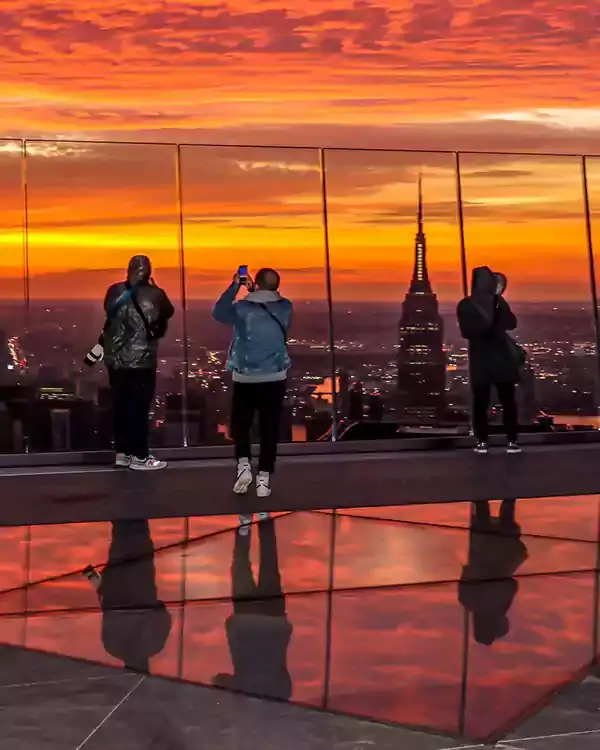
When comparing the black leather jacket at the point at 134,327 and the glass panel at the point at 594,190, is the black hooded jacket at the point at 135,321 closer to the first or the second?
the black leather jacket at the point at 134,327

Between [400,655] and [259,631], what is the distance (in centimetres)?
48

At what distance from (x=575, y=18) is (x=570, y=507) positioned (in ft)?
21.7

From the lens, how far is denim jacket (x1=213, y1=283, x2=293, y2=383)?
17.6 feet

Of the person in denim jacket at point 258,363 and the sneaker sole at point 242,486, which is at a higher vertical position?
the person in denim jacket at point 258,363

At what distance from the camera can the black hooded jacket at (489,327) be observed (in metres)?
6.71

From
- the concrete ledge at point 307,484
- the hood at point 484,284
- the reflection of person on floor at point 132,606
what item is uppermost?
the hood at point 484,284

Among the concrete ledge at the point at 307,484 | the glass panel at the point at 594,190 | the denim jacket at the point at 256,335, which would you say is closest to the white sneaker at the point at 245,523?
the concrete ledge at the point at 307,484

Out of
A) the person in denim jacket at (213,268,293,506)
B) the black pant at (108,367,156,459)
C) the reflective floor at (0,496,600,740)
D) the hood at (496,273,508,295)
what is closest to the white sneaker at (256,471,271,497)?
the person in denim jacket at (213,268,293,506)

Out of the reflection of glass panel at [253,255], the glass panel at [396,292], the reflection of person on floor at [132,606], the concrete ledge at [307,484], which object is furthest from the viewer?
the glass panel at [396,292]

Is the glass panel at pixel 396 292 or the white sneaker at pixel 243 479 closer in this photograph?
the white sneaker at pixel 243 479

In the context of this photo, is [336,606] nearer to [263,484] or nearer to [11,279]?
[263,484]

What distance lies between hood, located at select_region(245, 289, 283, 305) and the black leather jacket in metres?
0.68

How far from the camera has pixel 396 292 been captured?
27.5 ft

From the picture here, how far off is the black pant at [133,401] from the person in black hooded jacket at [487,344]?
2.16 m
